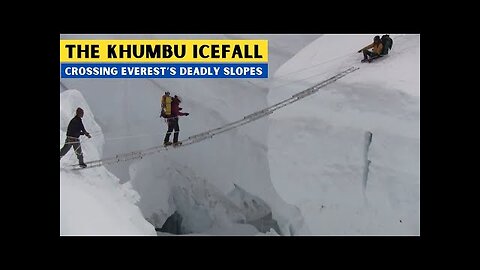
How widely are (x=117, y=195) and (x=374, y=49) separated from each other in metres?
3.90

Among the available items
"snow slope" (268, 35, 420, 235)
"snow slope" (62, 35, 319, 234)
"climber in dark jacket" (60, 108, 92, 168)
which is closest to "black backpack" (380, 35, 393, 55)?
"snow slope" (268, 35, 420, 235)

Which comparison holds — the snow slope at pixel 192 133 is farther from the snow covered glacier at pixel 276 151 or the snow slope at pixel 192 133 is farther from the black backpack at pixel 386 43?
the black backpack at pixel 386 43

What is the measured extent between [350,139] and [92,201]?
3401 millimetres

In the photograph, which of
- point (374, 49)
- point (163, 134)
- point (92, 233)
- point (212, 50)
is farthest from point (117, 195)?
point (374, 49)

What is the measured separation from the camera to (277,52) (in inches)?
354

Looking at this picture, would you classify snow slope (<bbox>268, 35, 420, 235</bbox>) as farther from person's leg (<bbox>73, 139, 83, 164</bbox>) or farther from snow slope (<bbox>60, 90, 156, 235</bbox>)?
person's leg (<bbox>73, 139, 83, 164</bbox>)

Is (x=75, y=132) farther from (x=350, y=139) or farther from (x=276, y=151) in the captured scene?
(x=350, y=139)

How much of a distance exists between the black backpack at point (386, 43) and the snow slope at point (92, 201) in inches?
151

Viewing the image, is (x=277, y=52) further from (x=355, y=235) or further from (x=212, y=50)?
(x=355, y=235)

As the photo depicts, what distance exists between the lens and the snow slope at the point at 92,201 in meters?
7.10

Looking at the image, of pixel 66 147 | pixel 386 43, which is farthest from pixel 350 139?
pixel 66 147

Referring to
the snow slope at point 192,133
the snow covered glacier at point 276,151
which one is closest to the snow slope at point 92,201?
the snow covered glacier at point 276,151

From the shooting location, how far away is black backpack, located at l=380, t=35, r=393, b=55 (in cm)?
794

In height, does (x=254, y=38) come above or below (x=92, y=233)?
above
